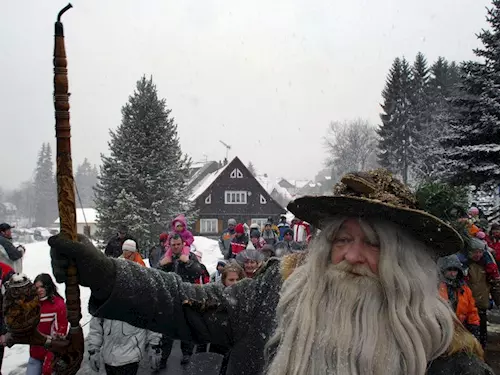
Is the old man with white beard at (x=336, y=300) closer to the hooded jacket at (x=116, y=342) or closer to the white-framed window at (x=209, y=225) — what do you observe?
the hooded jacket at (x=116, y=342)

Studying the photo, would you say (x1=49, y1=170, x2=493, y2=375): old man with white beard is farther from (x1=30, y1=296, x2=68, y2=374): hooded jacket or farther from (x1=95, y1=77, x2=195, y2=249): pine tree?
(x1=95, y1=77, x2=195, y2=249): pine tree

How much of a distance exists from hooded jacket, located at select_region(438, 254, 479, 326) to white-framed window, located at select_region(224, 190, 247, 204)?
115ft

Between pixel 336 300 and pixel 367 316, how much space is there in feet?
0.46

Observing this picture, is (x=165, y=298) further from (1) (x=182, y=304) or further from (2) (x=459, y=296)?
(2) (x=459, y=296)

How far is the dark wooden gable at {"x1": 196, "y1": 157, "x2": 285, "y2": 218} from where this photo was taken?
40.1 metres

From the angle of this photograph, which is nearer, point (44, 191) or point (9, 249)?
point (9, 249)

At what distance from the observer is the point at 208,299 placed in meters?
2.04

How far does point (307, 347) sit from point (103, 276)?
87cm

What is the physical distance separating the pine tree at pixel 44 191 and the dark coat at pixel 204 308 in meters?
78.3

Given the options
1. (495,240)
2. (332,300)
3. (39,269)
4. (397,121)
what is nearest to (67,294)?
(332,300)

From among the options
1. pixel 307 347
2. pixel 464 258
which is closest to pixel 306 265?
pixel 307 347

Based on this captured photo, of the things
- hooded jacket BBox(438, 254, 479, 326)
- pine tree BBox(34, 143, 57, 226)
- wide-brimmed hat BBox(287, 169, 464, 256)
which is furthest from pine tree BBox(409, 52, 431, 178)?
pine tree BBox(34, 143, 57, 226)

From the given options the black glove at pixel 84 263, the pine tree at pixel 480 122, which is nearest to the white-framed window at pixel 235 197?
the pine tree at pixel 480 122

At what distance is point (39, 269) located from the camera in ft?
49.4
